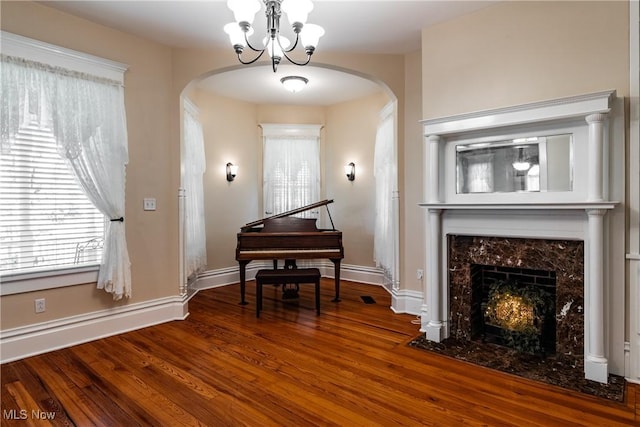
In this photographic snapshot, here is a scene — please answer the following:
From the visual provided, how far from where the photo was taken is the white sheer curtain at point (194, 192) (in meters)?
4.51

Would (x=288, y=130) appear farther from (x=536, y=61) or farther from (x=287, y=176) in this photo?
(x=536, y=61)

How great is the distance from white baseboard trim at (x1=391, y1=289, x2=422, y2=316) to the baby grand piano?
795 millimetres

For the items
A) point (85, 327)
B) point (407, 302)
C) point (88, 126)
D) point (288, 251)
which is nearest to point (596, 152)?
point (407, 302)

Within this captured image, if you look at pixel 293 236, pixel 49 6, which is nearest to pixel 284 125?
pixel 293 236

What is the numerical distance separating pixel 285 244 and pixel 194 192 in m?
1.49

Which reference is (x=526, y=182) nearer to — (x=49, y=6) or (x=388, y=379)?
(x=388, y=379)

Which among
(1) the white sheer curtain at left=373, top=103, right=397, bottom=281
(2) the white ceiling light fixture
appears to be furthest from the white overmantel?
(2) the white ceiling light fixture

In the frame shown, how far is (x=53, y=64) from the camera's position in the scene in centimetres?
292

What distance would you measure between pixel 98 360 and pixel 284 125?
4185mm

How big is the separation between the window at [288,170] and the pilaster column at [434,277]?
2901 millimetres

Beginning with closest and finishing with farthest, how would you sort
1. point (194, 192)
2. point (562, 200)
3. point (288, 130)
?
point (562, 200)
point (194, 192)
point (288, 130)

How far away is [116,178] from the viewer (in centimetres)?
328

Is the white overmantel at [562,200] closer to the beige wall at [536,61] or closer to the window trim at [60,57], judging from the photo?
the beige wall at [536,61]

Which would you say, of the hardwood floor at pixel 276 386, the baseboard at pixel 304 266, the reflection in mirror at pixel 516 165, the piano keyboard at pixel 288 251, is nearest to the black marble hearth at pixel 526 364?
the hardwood floor at pixel 276 386
